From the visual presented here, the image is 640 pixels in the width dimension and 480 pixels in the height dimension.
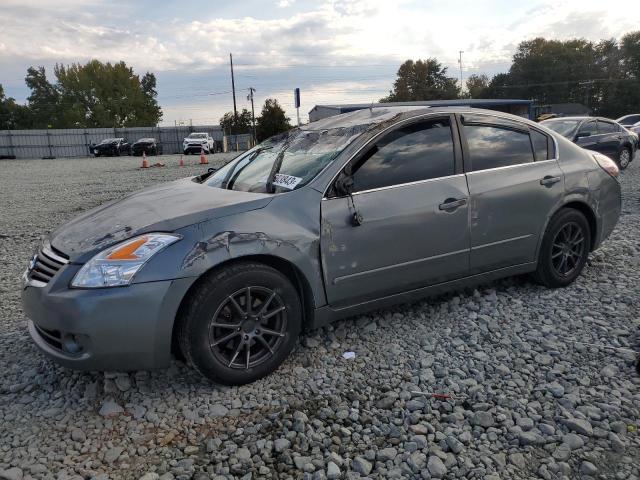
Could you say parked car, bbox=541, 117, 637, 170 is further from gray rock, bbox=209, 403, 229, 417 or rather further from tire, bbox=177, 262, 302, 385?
gray rock, bbox=209, 403, 229, 417

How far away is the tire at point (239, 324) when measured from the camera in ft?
9.43

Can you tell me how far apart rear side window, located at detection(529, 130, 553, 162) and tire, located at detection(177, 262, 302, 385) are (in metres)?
Result: 2.48

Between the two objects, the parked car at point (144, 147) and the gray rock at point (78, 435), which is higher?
the parked car at point (144, 147)

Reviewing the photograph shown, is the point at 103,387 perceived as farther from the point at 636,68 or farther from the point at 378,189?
the point at 636,68

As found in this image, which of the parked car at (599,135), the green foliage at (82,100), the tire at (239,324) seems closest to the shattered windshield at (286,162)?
the tire at (239,324)

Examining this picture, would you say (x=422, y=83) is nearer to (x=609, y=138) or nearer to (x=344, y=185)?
(x=609, y=138)

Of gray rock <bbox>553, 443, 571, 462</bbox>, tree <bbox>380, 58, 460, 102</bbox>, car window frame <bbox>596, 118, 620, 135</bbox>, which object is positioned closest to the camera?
gray rock <bbox>553, 443, 571, 462</bbox>

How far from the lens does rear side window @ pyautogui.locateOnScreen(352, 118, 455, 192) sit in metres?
3.51

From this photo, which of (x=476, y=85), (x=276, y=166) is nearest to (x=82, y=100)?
(x=476, y=85)

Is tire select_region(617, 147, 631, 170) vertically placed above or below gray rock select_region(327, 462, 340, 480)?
above

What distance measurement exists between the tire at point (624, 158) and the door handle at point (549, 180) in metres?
11.5

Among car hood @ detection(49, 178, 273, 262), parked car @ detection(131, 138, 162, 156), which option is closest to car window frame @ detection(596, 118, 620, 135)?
car hood @ detection(49, 178, 273, 262)

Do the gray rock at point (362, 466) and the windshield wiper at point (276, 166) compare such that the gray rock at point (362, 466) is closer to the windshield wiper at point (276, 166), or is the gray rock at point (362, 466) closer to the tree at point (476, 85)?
the windshield wiper at point (276, 166)

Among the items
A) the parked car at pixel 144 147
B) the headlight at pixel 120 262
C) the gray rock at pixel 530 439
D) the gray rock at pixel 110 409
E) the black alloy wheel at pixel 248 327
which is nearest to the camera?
the gray rock at pixel 530 439
